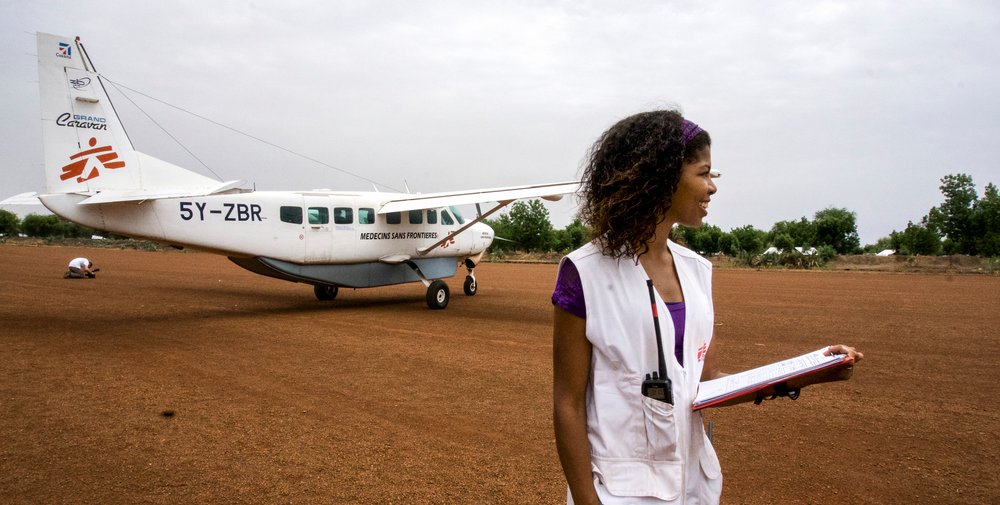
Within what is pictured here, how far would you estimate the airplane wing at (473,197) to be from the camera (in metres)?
14.0

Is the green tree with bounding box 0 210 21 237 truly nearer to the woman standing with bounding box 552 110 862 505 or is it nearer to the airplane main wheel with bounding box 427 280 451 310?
the airplane main wheel with bounding box 427 280 451 310

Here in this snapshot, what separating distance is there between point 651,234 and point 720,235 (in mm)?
83511

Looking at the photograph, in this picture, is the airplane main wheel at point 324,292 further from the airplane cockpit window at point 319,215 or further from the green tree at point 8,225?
the green tree at point 8,225

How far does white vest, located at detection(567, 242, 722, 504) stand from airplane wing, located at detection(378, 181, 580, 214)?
11801mm

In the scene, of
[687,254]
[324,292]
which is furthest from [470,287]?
[687,254]

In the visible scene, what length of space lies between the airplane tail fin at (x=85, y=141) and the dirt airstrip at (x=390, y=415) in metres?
2.58

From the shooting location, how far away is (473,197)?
51.5ft

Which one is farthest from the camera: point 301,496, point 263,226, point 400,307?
point 400,307

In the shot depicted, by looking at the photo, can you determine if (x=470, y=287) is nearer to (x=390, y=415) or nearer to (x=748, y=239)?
(x=390, y=415)

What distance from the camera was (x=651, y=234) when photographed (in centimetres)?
194

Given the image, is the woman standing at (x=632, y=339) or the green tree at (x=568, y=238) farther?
the green tree at (x=568, y=238)

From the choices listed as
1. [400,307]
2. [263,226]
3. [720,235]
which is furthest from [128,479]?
[720,235]

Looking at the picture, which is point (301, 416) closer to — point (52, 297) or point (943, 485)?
point (943, 485)

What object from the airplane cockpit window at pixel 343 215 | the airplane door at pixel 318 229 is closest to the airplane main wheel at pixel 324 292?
the airplane door at pixel 318 229
